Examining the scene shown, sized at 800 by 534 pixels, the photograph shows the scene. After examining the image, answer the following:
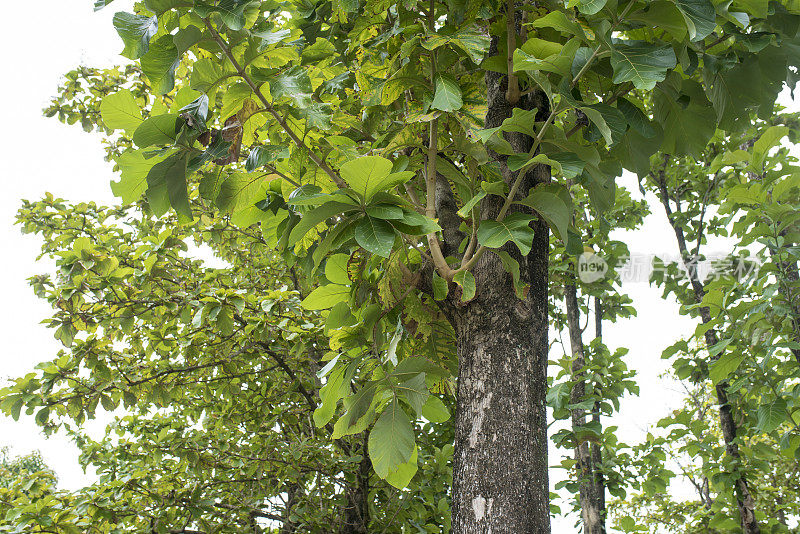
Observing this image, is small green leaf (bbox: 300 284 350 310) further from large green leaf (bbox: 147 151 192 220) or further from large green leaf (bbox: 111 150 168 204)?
large green leaf (bbox: 111 150 168 204)

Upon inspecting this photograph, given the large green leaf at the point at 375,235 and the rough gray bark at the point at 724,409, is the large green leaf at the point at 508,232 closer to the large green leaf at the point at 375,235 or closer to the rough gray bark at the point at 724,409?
the large green leaf at the point at 375,235

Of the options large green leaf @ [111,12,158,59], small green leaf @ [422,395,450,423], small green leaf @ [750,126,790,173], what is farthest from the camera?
small green leaf @ [750,126,790,173]

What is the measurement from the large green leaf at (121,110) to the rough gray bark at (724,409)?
3404 millimetres

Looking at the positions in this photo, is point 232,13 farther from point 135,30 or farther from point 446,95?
point 446,95

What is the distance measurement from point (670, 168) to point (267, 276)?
4.12 metres

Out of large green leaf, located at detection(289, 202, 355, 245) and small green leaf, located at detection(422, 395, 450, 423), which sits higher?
large green leaf, located at detection(289, 202, 355, 245)

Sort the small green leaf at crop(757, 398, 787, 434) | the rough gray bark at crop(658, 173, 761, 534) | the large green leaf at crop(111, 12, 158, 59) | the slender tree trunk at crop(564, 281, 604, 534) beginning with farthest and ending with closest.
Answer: the rough gray bark at crop(658, 173, 761, 534)
the slender tree trunk at crop(564, 281, 604, 534)
the small green leaf at crop(757, 398, 787, 434)
the large green leaf at crop(111, 12, 158, 59)

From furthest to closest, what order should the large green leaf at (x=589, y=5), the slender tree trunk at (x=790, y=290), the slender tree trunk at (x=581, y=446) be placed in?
the slender tree trunk at (x=581, y=446) < the slender tree trunk at (x=790, y=290) < the large green leaf at (x=589, y=5)

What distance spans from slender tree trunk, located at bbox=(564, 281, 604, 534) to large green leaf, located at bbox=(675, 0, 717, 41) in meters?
2.67

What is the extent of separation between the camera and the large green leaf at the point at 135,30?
3.69ft

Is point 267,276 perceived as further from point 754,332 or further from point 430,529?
point 754,332

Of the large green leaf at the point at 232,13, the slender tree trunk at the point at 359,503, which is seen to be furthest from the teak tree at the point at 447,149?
the slender tree trunk at the point at 359,503

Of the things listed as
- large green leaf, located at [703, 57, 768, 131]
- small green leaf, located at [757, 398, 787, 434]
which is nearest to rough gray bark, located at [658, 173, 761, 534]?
small green leaf, located at [757, 398, 787, 434]

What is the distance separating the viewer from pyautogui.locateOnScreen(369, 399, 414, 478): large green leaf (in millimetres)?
1307
